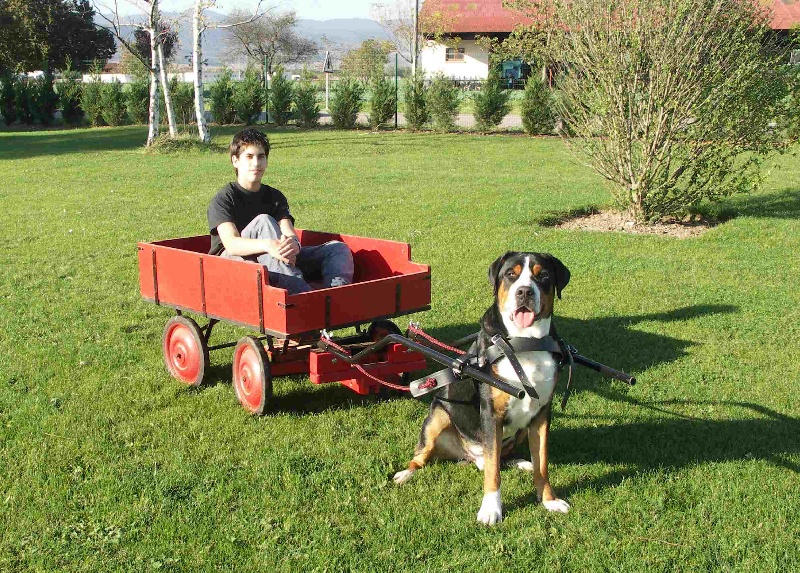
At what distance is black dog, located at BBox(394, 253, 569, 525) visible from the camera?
368 centimetres

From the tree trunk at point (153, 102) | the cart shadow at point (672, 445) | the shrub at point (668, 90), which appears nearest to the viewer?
the cart shadow at point (672, 445)

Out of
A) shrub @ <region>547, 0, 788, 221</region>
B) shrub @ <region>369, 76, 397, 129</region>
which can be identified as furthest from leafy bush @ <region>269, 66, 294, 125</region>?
shrub @ <region>547, 0, 788, 221</region>

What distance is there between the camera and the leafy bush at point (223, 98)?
29.6 metres

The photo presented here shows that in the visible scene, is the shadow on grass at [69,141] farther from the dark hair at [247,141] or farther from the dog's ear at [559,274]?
the dog's ear at [559,274]

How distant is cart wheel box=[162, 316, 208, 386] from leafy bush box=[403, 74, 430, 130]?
71.9ft

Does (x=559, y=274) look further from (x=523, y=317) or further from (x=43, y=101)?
(x=43, y=101)

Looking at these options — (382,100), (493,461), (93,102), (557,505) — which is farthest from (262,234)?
(93,102)

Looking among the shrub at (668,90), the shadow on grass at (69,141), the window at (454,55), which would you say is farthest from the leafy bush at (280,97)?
the window at (454,55)

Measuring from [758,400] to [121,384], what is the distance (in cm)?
416

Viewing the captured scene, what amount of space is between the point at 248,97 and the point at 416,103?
259 inches

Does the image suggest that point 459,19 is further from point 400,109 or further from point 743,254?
point 743,254

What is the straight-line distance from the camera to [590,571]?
3.42 metres

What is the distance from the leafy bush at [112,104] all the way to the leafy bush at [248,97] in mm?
4489

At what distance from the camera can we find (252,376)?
16.5 feet
